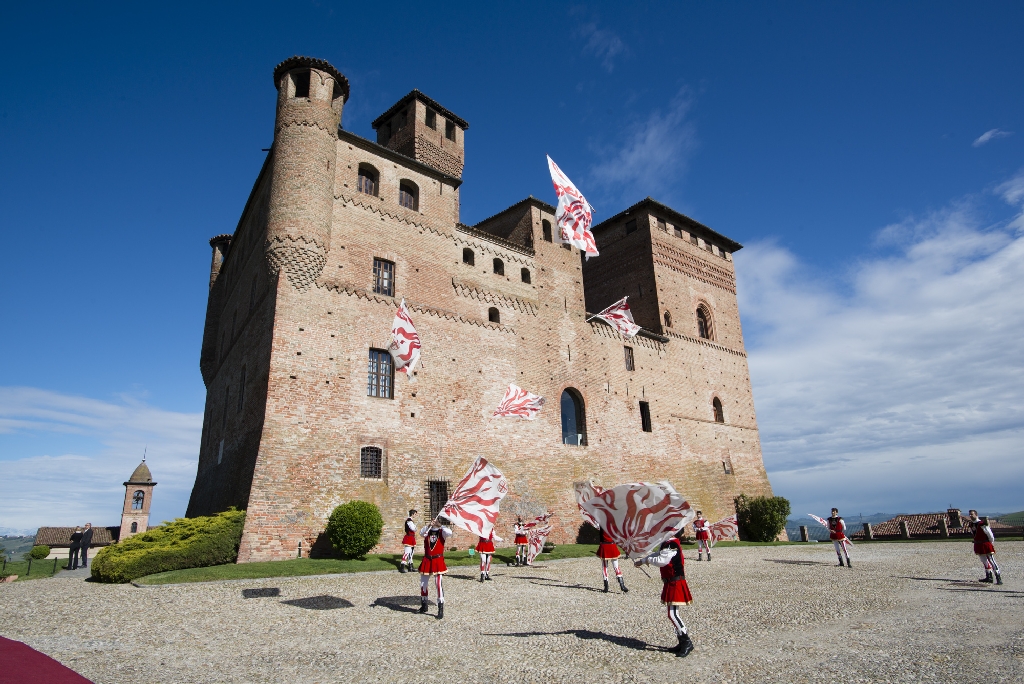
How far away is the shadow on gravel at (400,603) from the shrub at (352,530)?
609cm

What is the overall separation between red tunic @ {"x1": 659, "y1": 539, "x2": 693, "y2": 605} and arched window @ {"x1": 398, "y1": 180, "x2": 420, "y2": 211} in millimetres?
20226

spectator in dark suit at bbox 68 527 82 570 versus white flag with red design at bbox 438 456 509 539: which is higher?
white flag with red design at bbox 438 456 509 539

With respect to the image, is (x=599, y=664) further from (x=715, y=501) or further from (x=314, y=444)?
(x=715, y=501)

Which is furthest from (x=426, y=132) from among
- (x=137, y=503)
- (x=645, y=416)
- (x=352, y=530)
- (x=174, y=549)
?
(x=137, y=503)

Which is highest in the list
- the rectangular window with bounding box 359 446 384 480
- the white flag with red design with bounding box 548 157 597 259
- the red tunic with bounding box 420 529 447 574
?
the white flag with red design with bounding box 548 157 597 259

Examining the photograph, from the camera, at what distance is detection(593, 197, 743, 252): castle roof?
117 feet

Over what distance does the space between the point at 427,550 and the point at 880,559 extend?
1718 centimetres

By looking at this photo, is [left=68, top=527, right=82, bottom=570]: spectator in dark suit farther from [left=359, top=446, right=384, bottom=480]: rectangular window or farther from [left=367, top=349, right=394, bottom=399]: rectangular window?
[left=367, top=349, right=394, bottom=399]: rectangular window

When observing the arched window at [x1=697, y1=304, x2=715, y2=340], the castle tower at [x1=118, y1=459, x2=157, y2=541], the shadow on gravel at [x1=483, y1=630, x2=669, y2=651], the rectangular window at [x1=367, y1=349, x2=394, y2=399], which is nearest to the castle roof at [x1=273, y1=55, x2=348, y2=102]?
the rectangular window at [x1=367, y1=349, x2=394, y2=399]

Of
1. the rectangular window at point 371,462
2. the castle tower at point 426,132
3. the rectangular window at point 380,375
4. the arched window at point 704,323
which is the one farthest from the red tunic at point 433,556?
the arched window at point 704,323

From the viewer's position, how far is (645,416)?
30.2 metres

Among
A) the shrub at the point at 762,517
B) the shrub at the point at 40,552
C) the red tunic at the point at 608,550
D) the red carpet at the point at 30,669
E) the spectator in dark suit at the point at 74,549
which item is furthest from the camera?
the shrub at the point at 40,552

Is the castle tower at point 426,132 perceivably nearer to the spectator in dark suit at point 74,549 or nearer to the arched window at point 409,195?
the arched window at point 409,195

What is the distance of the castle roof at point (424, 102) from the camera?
27875mm
